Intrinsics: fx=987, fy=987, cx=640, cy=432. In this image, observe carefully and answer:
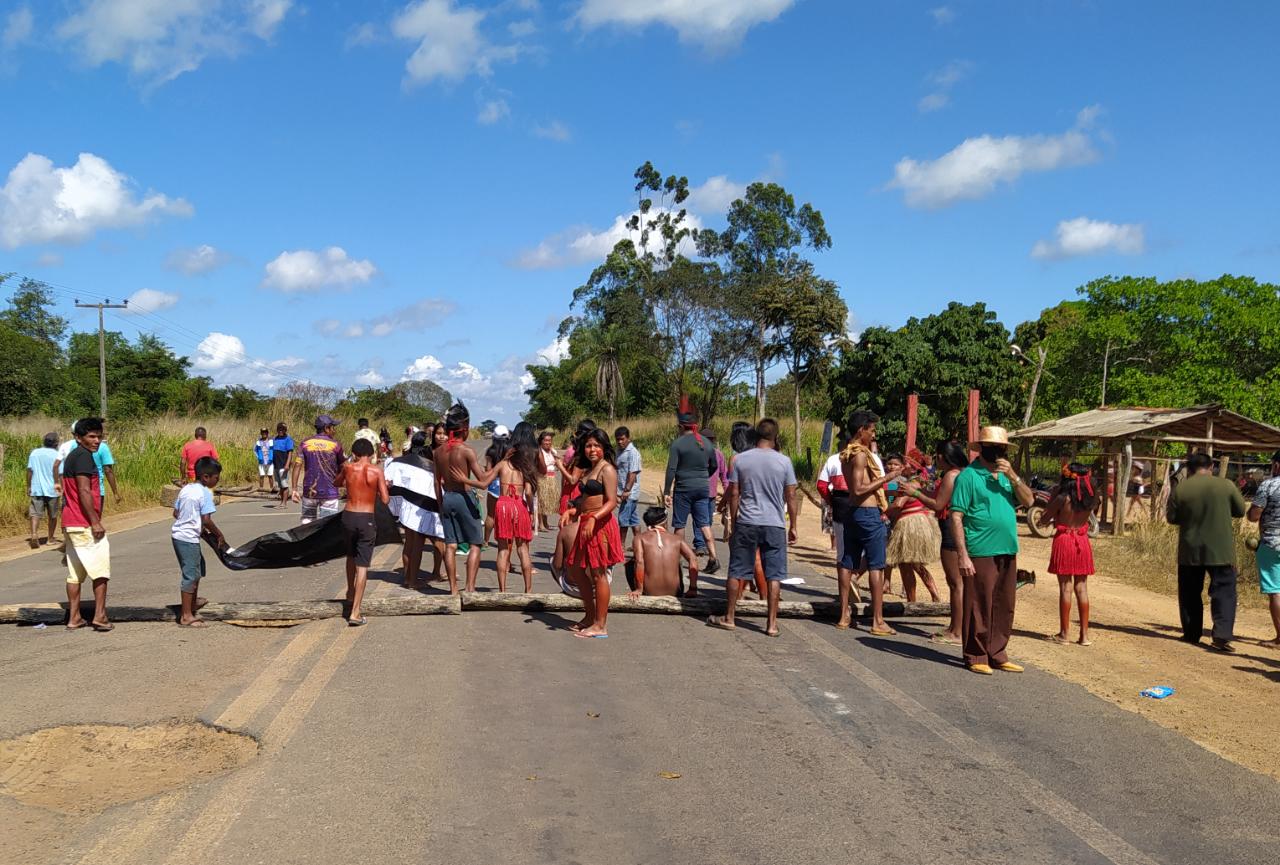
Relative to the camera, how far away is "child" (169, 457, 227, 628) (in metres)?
8.41

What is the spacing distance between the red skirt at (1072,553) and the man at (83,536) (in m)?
8.17

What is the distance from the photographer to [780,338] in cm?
4072

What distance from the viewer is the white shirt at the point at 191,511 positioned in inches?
332

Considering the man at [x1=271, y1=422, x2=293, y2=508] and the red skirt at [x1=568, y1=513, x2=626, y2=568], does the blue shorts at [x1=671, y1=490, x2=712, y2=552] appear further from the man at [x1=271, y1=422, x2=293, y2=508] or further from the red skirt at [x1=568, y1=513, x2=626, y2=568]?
the man at [x1=271, y1=422, x2=293, y2=508]

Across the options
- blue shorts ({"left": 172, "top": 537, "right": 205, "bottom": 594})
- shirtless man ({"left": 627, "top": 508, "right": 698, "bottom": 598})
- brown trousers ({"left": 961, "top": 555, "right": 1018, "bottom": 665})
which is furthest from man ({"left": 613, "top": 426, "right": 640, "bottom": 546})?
brown trousers ({"left": 961, "top": 555, "right": 1018, "bottom": 665})

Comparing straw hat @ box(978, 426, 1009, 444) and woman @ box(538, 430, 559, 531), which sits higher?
straw hat @ box(978, 426, 1009, 444)

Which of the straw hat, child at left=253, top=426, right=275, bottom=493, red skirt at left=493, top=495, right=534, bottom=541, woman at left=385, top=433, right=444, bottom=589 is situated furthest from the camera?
child at left=253, top=426, right=275, bottom=493

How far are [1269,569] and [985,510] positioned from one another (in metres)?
3.40

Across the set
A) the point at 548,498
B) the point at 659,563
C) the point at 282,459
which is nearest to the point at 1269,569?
the point at 659,563

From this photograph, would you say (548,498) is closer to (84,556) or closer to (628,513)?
(628,513)

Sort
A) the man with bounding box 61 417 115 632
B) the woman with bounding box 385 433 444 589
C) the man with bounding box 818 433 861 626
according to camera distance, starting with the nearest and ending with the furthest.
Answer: the man with bounding box 61 417 115 632
the man with bounding box 818 433 861 626
the woman with bounding box 385 433 444 589

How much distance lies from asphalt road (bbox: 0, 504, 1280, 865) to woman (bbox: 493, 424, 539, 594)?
1.55 m

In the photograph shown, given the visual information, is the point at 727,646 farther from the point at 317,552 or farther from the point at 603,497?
the point at 317,552

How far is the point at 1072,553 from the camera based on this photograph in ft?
28.7
